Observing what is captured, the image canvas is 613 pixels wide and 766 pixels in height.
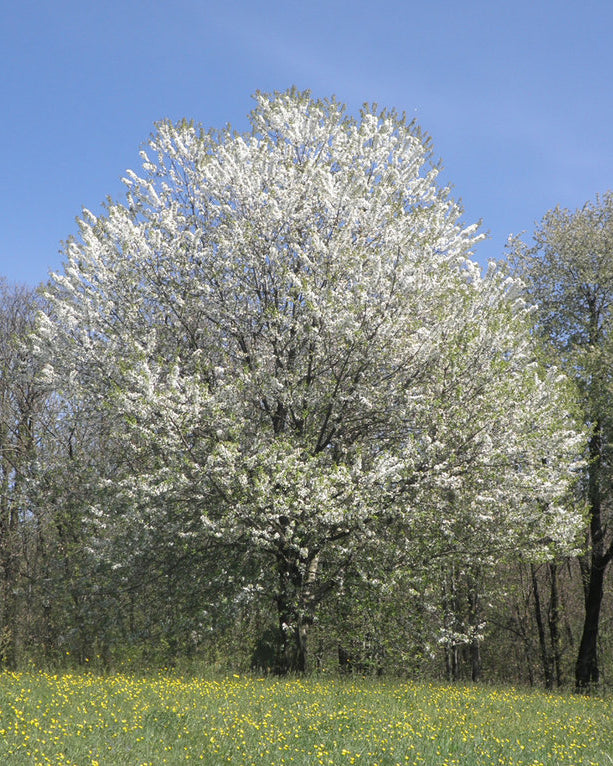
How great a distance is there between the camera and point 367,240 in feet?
53.9

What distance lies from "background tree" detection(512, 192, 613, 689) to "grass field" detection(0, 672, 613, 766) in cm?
1001

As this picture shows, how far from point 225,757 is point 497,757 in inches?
132

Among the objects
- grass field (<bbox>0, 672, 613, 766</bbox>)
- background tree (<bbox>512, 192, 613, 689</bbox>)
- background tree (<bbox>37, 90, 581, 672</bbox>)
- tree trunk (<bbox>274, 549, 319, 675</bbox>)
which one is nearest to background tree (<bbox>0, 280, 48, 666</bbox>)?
background tree (<bbox>37, 90, 581, 672</bbox>)

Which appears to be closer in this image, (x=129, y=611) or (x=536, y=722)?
(x=536, y=722)

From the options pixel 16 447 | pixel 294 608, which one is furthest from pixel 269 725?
pixel 16 447

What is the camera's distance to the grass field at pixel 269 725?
25.6ft

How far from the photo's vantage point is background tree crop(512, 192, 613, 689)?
2048 centimetres

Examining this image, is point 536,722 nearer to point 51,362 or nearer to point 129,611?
point 129,611

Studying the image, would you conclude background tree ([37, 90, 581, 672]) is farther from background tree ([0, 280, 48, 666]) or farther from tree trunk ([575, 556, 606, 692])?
tree trunk ([575, 556, 606, 692])

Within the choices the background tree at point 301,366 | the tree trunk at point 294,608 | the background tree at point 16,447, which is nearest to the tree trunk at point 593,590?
the background tree at point 301,366

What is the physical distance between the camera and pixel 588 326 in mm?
23078

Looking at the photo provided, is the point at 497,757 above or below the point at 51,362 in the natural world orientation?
below

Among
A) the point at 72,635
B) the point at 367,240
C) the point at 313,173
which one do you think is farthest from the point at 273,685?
the point at 313,173

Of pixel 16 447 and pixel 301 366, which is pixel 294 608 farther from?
pixel 16 447
